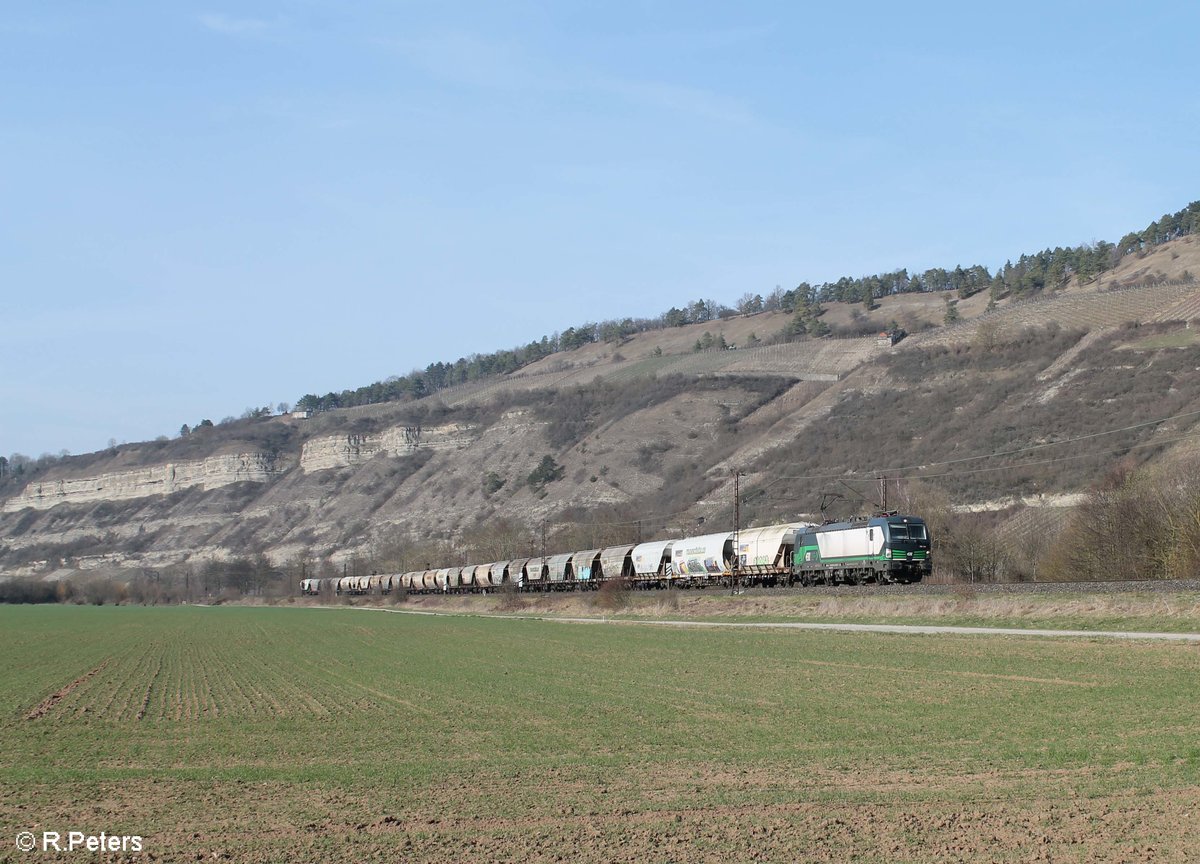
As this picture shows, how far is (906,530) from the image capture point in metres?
50.9

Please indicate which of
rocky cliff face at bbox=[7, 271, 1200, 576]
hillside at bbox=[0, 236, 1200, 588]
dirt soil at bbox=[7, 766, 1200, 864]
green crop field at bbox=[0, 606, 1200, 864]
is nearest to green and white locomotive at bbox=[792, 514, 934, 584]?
green crop field at bbox=[0, 606, 1200, 864]

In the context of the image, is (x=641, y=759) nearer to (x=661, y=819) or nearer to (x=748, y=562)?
(x=661, y=819)

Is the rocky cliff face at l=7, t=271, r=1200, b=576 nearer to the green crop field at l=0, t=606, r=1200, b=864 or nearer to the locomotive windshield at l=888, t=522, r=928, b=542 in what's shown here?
the locomotive windshield at l=888, t=522, r=928, b=542

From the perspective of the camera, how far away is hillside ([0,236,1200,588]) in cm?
9744

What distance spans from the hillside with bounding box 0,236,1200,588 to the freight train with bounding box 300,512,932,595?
18315 mm

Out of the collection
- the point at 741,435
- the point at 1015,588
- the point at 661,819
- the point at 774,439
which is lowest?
the point at 1015,588

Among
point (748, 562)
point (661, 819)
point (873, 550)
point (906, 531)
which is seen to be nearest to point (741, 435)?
point (748, 562)

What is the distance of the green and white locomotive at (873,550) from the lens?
5069 cm

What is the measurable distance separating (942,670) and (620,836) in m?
17.1

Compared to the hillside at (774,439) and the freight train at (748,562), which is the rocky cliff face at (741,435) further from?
the freight train at (748,562)

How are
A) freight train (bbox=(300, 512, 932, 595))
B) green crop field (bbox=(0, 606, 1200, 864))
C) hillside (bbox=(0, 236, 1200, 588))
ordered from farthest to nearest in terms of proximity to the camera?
1. hillside (bbox=(0, 236, 1200, 588))
2. freight train (bbox=(300, 512, 932, 595))
3. green crop field (bbox=(0, 606, 1200, 864))

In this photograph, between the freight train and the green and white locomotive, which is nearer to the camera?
the green and white locomotive

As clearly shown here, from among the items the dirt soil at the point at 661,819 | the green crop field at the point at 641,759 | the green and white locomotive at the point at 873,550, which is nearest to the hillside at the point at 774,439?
the green and white locomotive at the point at 873,550

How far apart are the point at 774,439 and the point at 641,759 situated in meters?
116
